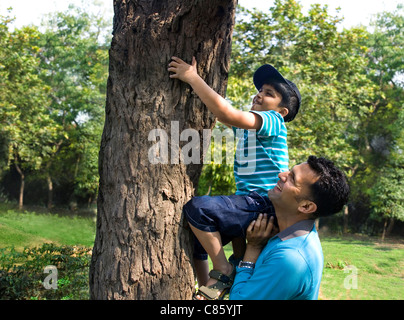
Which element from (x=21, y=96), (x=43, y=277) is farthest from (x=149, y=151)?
(x=21, y=96)

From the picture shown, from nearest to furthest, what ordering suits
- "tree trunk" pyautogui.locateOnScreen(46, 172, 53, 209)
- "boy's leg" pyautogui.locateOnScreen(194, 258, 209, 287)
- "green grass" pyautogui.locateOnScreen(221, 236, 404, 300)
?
"boy's leg" pyautogui.locateOnScreen(194, 258, 209, 287) < "green grass" pyautogui.locateOnScreen(221, 236, 404, 300) < "tree trunk" pyautogui.locateOnScreen(46, 172, 53, 209)

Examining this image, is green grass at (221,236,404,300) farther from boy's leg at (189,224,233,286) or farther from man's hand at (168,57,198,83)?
man's hand at (168,57,198,83)

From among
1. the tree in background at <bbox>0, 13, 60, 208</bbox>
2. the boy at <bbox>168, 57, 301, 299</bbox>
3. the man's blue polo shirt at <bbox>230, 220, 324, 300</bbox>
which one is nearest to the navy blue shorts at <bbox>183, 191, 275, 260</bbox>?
the boy at <bbox>168, 57, 301, 299</bbox>

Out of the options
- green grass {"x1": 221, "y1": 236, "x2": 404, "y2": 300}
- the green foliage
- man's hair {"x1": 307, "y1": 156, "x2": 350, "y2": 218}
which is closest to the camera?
man's hair {"x1": 307, "y1": 156, "x2": 350, "y2": 218}

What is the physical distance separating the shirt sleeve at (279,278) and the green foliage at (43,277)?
456 cm

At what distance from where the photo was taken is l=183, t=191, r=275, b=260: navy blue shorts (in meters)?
2.03

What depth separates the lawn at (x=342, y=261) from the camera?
25.6 feet

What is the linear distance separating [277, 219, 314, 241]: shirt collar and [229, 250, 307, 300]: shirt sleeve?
0.11 m

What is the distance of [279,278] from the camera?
67.2 inches

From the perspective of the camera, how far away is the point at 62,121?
16.0m

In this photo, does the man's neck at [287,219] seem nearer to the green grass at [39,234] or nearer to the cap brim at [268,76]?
the cap brim at [268,76]
